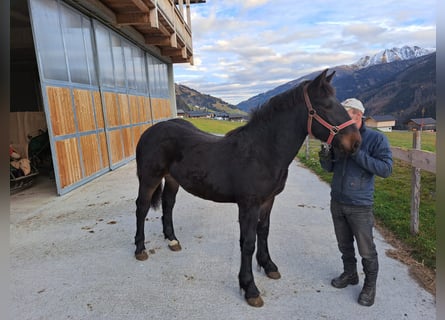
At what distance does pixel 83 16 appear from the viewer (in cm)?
712

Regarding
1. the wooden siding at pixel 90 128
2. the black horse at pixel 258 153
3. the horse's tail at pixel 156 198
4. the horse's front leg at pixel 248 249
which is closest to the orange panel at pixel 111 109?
the wooden siding at pixel 90 128

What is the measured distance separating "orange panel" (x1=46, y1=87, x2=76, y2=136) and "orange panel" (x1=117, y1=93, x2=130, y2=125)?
9.13 feet

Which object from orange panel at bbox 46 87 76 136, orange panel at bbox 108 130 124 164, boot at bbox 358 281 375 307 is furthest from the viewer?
orange panel at bbox 108 130 124 164

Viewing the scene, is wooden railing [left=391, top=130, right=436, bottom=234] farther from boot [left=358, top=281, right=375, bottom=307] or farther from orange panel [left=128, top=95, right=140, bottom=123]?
orange panel [left=128, top=95, right=140, bottom=123]

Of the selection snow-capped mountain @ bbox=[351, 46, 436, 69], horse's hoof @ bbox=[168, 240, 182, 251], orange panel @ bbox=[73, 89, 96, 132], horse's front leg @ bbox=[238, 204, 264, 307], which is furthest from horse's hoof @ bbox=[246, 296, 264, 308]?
snow-capped mountain @ bbox=[351, 46, 436, 69]

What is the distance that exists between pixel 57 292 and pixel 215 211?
107 inches

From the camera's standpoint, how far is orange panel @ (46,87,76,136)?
5.62 meters

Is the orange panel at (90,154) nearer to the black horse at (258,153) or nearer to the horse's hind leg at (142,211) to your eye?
the horse's hind leg at (142,211)

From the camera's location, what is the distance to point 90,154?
7047mm

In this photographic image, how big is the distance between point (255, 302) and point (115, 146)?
7.33 metres

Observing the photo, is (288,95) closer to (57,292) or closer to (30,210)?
(57,292)

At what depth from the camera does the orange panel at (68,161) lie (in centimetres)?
583

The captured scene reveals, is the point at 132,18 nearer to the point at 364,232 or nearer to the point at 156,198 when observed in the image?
the point at 156,198

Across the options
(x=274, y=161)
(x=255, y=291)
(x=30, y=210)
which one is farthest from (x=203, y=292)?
(x=30, y=210)
